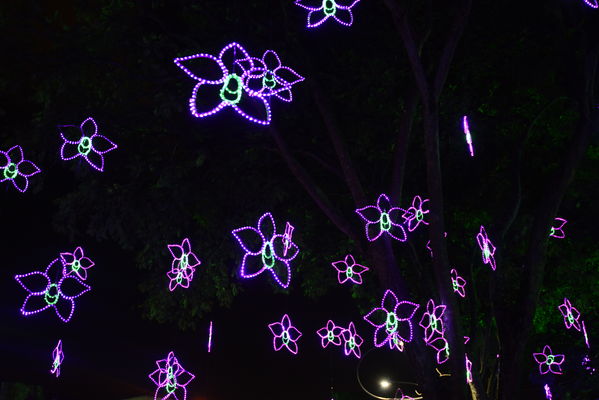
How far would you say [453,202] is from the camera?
10031mm

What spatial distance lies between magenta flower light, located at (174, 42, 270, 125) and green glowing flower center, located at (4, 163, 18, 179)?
81.6 inches

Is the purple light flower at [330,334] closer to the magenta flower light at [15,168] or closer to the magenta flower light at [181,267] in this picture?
the magenta flower light at [181,267]

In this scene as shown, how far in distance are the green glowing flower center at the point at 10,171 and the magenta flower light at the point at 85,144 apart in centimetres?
49

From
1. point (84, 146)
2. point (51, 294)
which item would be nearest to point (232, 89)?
point (84, 146)

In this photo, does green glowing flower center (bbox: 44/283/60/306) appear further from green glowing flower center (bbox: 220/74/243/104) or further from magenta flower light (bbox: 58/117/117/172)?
green glowing flower center (bbox: 220/74/243/104)

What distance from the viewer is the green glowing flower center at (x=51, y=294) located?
6.96 m

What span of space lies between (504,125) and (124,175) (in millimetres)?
5886

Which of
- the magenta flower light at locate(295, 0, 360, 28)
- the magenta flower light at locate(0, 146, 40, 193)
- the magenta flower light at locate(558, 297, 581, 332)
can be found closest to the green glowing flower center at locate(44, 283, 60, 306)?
the magenta flower light at locate(0, 146, 40, 193)

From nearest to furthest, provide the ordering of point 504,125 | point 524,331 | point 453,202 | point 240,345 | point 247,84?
point 247,84 < point 524,331 < point 504,125 < point 453,202 < point 240,345

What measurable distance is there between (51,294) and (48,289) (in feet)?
0.99

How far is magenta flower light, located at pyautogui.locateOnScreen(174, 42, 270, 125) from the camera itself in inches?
196

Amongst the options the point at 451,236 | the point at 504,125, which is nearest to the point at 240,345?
the point at 451,236

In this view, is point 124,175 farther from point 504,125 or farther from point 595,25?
point 595,25

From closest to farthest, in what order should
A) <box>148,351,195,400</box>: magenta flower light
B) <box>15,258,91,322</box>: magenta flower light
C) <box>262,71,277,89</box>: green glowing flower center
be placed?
<box>262,71,277,89</box>: green glowing flower center → <box>15,258,91,322</box>: magenta flower light → <box>148,351,195,400</box>: magenta flower light
